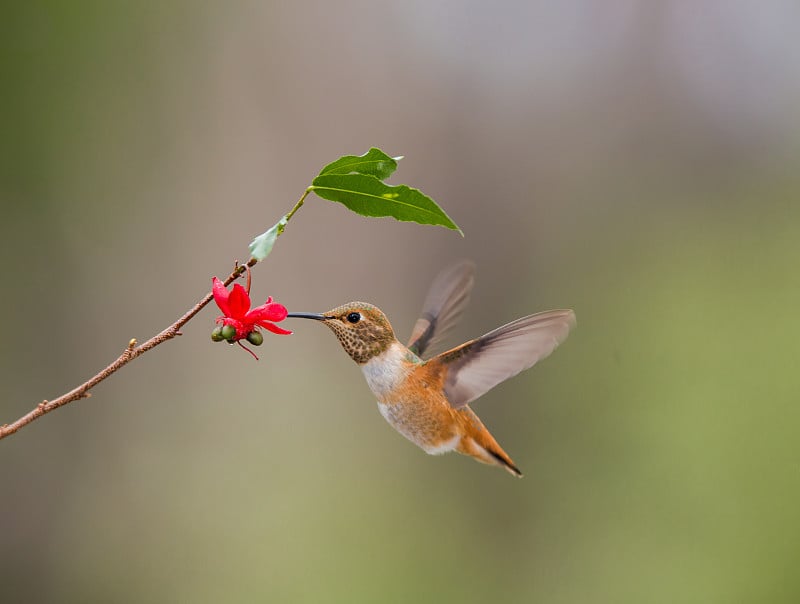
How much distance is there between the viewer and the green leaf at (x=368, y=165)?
43.8 inches

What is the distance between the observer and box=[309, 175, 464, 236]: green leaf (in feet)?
3.51

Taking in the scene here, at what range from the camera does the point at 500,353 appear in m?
1.35

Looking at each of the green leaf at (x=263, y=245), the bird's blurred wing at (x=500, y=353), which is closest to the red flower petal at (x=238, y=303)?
the green leaf at (x=263, y=245)

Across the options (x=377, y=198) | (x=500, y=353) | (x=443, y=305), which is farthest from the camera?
(x=443, y=305)

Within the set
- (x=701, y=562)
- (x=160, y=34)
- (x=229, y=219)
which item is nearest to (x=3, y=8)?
(x=160, y=34)

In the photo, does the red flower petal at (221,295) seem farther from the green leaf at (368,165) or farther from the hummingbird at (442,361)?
the green leaf at (368,165)

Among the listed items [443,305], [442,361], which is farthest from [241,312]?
[443,305]

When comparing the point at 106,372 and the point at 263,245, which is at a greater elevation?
the point at 263,245

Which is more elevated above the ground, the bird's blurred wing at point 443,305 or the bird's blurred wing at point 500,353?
the bird's blurred wing at point 443,305

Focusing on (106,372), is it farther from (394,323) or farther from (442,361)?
(394,323)

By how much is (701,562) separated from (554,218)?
221 centimetres

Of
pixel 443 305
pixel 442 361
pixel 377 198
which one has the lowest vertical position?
pixel 442 361

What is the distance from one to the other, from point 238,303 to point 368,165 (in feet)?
0.93

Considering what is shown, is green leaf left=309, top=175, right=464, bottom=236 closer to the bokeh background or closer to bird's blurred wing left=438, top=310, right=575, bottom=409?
bird's blurred wing left=438, top=310, right=575, bottom=409
